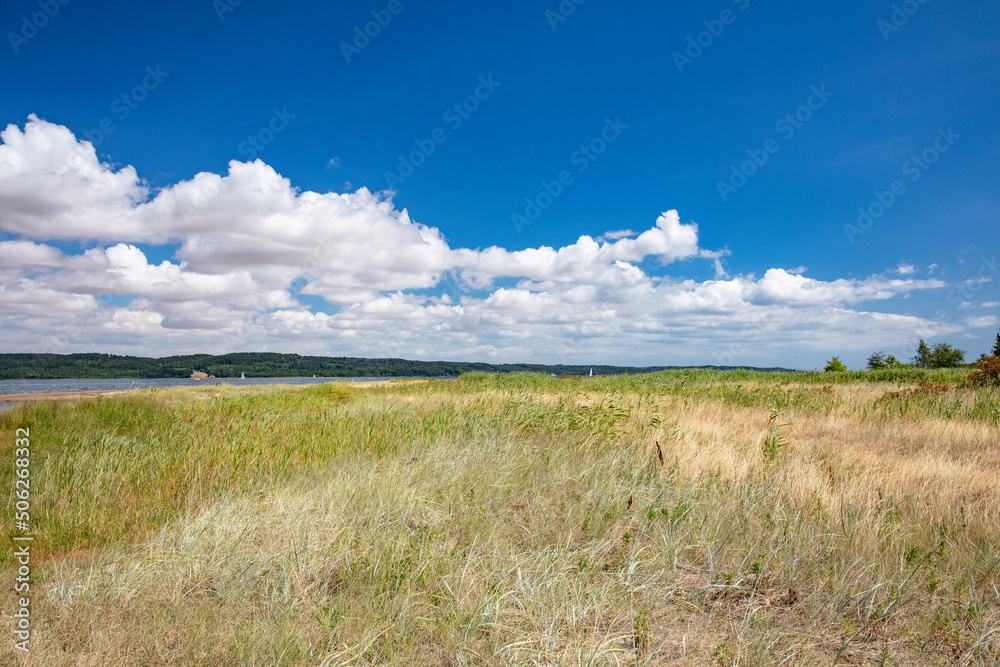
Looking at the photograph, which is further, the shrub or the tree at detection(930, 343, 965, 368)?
the tree at detection(930, 343, 965, 368)

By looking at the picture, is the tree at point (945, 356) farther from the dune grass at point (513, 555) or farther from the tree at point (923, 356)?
the dune grass at point (513, 555)

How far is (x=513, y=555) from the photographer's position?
3805mm

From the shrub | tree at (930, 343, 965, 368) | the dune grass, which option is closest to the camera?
the dune grass

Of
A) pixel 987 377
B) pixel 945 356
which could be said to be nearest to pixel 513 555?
pixel 987 377

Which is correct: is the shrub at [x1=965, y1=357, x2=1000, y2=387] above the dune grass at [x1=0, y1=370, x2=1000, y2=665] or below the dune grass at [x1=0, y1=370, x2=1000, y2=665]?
above

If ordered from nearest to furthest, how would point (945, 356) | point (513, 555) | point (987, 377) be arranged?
point (513, 555) → point (987, 377) → point (945, 356)

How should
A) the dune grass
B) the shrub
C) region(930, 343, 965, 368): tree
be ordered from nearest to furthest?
1. the dune grass
2. the shrub
3. region(930, 343, 965, 368): tree

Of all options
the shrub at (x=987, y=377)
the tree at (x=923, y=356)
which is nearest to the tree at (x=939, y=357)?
the tree at (x=923, y=356)

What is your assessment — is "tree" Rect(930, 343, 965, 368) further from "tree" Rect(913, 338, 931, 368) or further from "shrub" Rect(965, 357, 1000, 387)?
"shrub" Rect(965, 357, 1000, 387)

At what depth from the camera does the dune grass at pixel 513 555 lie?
289 centimetres

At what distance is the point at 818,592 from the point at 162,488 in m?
7.71

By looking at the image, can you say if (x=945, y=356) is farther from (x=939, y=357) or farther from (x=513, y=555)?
(x=513, y=555)

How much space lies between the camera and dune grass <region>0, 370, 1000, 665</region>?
9.49ft

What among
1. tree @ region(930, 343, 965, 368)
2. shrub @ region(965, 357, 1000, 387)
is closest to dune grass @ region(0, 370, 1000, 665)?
shrub @ region(965, 357, 1000, 387)
